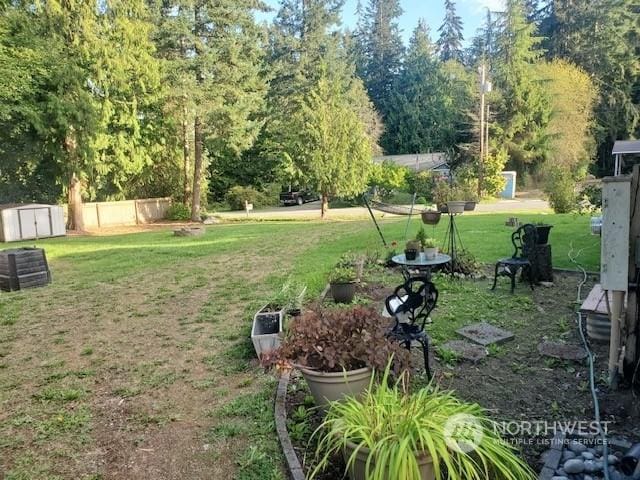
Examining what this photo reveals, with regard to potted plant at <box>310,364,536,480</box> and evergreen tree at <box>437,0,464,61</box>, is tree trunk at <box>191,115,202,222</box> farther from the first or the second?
evergreen tree at <box>437,0,464,61</box>

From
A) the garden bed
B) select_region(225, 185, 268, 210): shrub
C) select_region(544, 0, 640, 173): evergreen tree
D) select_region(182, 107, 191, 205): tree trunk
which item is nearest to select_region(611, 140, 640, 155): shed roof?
the garden bed

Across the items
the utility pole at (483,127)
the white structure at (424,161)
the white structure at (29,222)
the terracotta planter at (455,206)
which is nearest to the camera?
the terracotta planter at (455,206)

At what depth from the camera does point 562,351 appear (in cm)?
360

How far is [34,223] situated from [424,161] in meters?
23.8

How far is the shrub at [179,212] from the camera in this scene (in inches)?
819

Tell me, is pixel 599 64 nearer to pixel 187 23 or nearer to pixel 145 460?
pixel 187 23

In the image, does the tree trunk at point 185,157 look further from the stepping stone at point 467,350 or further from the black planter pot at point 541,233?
the stepping stone at point 467,350

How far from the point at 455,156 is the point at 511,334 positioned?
27.7m

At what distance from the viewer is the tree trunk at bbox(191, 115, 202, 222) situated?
63.1ft

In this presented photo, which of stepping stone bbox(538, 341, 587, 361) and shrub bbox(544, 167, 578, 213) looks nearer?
stepping stone bbox(538, 341, 587, 361)

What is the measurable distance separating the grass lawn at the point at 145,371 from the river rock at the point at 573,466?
1353 mm

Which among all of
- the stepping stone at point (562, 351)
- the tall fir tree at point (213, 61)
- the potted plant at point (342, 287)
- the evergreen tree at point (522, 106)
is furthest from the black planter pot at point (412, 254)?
the evergreen tree at point (522, 106)

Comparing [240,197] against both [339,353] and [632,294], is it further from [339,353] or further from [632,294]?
[632,294]

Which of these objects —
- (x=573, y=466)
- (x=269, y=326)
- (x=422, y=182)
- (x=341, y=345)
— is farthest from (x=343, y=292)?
(x=422, y=182)
